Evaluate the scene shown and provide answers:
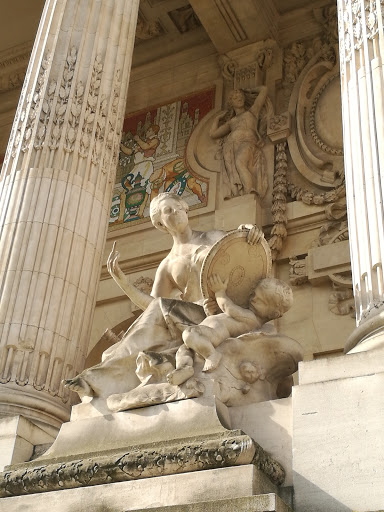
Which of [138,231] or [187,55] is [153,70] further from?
[138,231]

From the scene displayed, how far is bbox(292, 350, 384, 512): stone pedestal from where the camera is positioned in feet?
13.8

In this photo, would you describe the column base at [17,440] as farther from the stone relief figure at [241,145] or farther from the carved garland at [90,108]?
the stone relief figure at [241,145]

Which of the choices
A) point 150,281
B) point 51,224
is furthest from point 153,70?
point 51,224

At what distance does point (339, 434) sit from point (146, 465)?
1049 mm

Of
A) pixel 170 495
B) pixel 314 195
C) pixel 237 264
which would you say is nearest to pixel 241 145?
pixel 314 195

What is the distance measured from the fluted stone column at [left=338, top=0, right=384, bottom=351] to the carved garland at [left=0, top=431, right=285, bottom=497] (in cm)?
112

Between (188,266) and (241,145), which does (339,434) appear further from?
(241,145)

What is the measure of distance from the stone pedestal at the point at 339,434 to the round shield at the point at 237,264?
3.87 feet

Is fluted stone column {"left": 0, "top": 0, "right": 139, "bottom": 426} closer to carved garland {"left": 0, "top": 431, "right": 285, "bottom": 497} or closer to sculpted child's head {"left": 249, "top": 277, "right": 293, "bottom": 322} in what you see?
carved garland {"left": 0, "top": 431, "right": 285, "bottom": 497}

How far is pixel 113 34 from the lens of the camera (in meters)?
9.11

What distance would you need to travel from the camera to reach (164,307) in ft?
19.2

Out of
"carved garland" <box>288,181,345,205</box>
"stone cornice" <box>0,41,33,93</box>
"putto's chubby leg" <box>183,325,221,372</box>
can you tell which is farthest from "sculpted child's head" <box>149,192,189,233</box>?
"stone cornice" <box>0,41,33,93</box>

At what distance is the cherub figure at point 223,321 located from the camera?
204 inches

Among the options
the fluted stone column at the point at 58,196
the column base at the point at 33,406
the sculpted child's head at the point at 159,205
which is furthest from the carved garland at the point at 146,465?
the sculpted child's head at the point at 159,205
